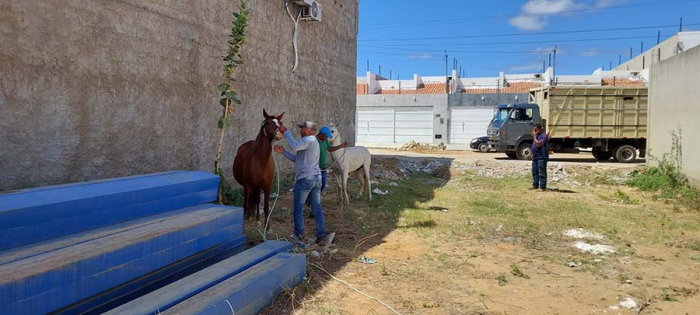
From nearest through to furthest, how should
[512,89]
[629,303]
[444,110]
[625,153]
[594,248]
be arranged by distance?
1. [629,303]
2. [594,248]
3. [625,153]
4. [444,110]
5. [512,89]

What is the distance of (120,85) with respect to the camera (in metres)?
5.81

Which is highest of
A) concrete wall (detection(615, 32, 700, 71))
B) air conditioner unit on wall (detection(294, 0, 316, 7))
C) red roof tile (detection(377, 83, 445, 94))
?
concrete wall (detection(615, 32, 700, 71))

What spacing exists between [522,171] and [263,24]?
9.59 m

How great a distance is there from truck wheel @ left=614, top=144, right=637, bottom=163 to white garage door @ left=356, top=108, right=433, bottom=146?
13.1 m

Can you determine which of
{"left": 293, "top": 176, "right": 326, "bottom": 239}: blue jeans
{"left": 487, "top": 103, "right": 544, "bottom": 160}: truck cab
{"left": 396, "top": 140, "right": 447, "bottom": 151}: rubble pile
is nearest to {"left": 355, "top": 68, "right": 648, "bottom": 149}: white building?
{"left": 396, "top": 140, "right": 447, "bottom": 151}: rubble pile

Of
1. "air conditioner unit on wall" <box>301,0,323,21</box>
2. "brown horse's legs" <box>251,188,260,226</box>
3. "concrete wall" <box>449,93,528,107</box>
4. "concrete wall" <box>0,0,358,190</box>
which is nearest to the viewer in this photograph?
"concrete wall" <box>0,0,358,190</box>

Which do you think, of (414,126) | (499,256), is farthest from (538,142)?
(414,126)

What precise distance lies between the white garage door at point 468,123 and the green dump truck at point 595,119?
34.9 ft

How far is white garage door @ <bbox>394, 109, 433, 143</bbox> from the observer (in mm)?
30672

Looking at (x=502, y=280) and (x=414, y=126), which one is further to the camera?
(x=414, y=126)

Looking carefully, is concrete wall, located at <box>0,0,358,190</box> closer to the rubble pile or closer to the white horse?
the white horse

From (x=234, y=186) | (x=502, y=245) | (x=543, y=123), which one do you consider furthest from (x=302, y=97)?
(x=543, y=123)

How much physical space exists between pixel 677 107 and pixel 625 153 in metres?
7.81

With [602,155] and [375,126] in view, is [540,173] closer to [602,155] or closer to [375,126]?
[602,155]
